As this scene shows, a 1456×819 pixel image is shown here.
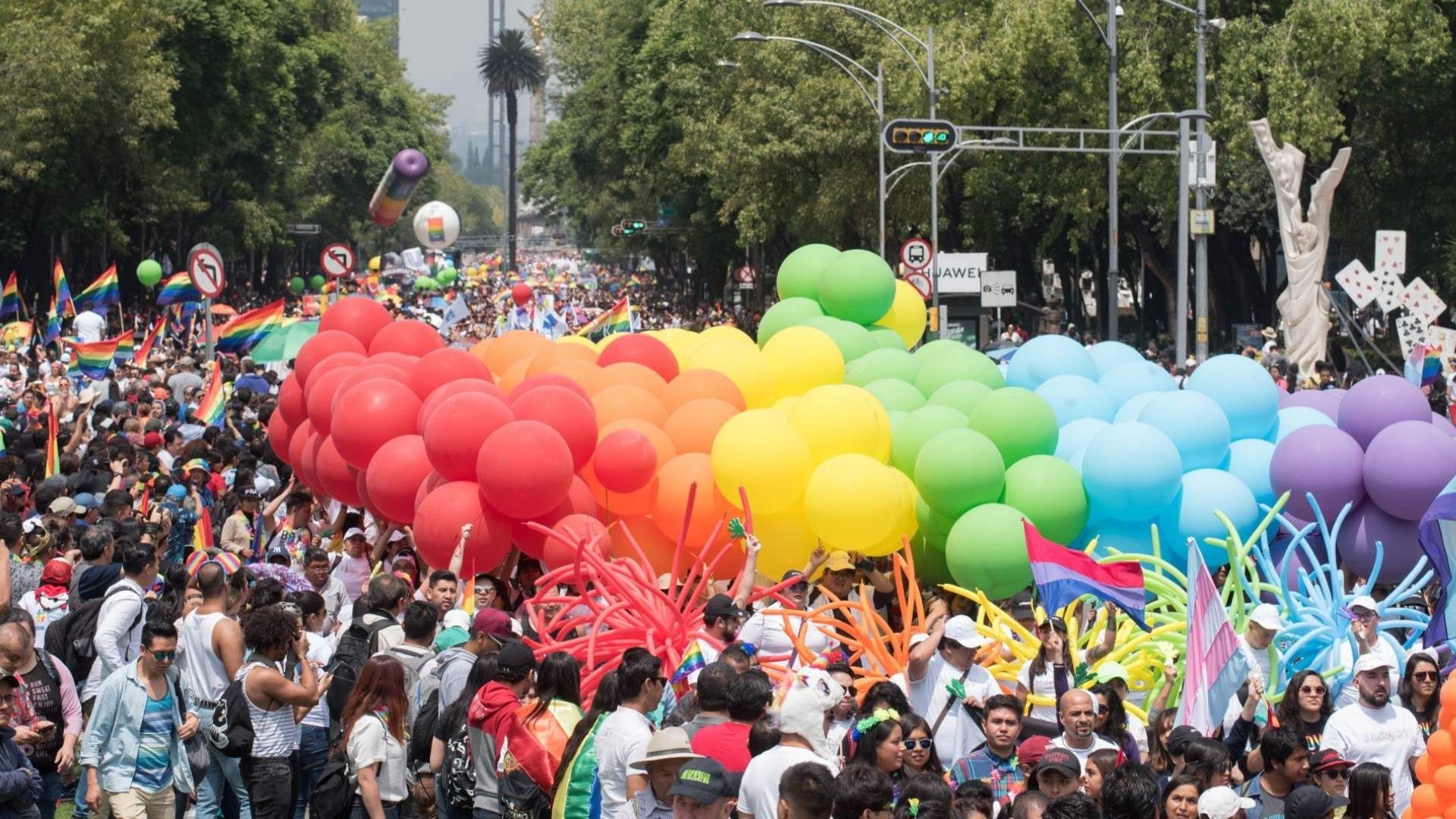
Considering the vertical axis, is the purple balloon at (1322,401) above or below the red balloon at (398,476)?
above

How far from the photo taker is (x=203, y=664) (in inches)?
344

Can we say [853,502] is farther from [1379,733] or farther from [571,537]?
[1379,733]

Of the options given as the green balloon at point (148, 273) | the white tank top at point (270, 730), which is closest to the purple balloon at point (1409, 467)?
the white tank top at point (270, 730)

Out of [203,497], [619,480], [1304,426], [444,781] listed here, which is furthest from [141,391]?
[444,781]

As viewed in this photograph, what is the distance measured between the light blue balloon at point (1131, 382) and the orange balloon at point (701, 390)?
Result: 2610 millimetres

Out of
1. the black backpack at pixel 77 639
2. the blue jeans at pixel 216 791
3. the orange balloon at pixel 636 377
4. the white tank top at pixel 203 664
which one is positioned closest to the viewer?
the blue jeans at pixel 216 791

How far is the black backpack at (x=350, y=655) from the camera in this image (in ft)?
28.7

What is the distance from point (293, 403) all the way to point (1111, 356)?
243 inches

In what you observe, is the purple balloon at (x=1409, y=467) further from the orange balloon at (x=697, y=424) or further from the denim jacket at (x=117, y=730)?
the denim jacket at (x=117, y=730)

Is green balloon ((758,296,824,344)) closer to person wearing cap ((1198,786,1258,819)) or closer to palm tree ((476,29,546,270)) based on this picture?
person wearing cap ((1198,786,1258,819))

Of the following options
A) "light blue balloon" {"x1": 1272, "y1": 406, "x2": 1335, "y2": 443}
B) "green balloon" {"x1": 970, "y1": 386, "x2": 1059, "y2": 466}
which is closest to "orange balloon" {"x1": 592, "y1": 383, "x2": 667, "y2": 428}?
"green balloon" {"x1": 970, "y1": 386, "x2": 1059, "y2": 466}

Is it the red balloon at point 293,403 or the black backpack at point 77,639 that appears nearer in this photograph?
the black backpack at point 77,639

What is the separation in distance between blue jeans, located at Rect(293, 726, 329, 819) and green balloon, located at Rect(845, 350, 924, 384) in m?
5.97

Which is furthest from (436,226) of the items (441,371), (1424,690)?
(1424,690)
